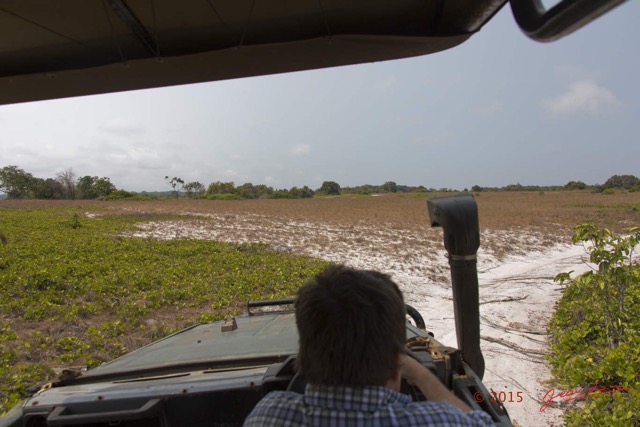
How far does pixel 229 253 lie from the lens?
12766 mm

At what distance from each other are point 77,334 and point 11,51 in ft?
18.1

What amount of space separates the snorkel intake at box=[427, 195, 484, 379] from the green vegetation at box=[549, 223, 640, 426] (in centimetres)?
194

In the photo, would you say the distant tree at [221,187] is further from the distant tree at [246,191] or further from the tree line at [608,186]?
the tree line at [608,186]

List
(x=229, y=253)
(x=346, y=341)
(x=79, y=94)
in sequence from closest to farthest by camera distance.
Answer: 1. (x=346, y=341)
2. (x=79, y=94)
3. (x=229, y=253)

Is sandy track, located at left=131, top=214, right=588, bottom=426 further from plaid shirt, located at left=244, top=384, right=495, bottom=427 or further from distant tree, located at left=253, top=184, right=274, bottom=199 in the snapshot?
distant tree, located at left=253, top=184, right=274, bottom=199

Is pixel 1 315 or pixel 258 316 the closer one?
pixel 258 316

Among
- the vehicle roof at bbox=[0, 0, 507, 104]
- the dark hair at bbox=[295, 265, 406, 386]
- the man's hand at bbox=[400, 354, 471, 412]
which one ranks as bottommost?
the man's hand at bbox=[400, 354, 471, 412]

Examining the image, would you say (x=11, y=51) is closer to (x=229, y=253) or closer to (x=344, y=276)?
(x=344, y=276)

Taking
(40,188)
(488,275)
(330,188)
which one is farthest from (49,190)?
(488,275)

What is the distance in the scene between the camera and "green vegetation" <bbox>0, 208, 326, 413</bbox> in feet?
18.8

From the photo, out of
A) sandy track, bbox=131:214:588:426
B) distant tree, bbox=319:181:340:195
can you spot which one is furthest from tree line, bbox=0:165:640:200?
sandy track, bbox=131:214:588:426

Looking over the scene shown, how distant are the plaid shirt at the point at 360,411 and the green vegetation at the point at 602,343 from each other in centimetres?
293

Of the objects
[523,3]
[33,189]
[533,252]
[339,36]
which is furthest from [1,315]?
[33,189]

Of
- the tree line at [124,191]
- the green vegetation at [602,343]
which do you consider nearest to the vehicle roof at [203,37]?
the green vegetation at [602,343]
